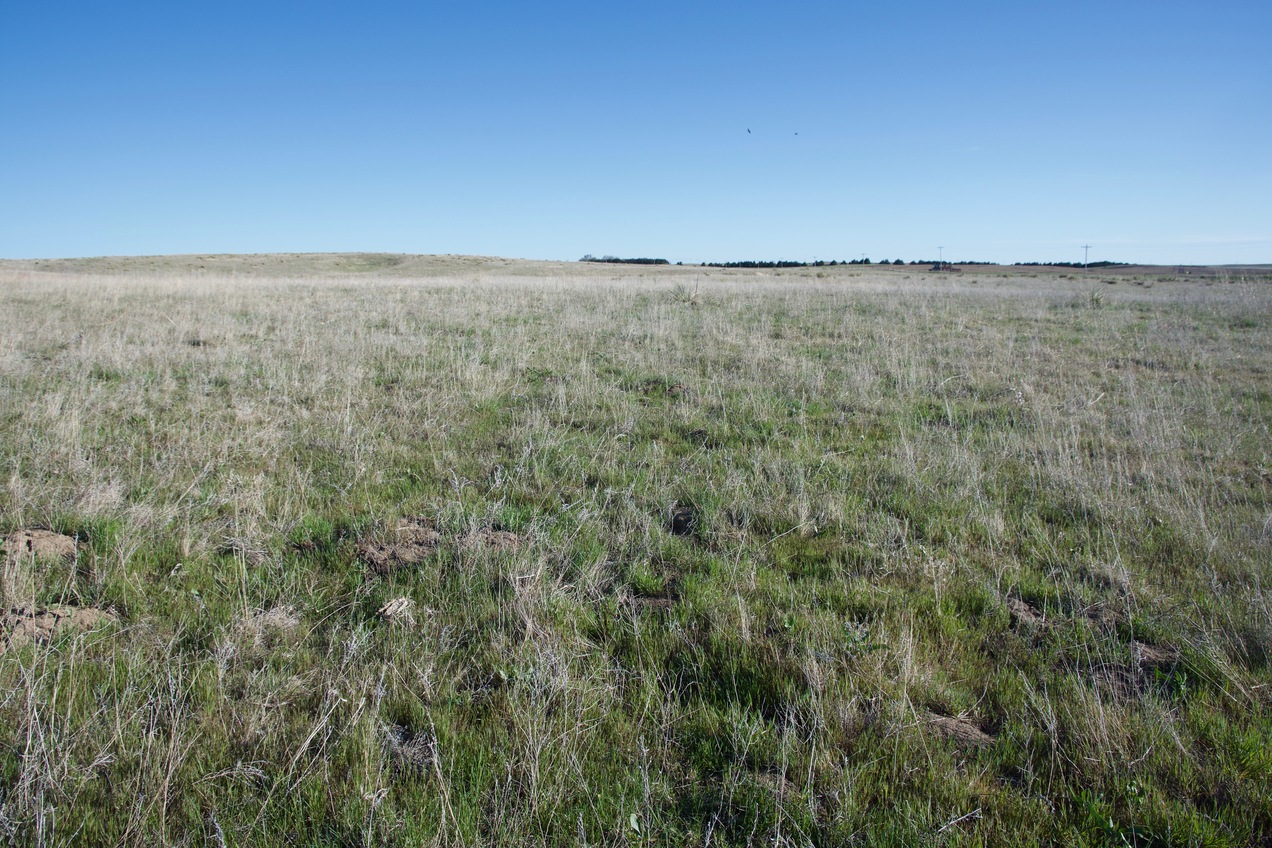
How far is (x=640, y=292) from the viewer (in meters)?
22.9

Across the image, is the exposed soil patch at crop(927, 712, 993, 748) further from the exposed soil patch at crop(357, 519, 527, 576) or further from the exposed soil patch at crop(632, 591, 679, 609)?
the exposed soil patch at crop(357, 519, 527, 576)

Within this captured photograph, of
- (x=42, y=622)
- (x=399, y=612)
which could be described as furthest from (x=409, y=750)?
(x=42, y=622)

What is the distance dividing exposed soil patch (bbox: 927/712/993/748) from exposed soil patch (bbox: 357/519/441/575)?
273 centimetres

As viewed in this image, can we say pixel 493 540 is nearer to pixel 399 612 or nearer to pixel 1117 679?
pixel 399 612

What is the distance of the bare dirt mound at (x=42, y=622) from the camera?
2.78 m

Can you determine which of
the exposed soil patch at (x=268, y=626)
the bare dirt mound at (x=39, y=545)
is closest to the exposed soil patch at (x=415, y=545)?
the exposed soil patch at (x=268, y=626)

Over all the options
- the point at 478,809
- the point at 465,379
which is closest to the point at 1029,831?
the point at 478,809

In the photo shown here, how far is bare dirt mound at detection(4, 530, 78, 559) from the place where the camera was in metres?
3.50

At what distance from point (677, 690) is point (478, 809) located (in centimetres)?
90

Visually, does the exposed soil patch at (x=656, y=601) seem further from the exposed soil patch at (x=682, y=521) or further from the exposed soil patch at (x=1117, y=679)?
the exposed soil patch at (x=1117, y=679)

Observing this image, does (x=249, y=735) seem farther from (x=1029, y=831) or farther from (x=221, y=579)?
(x=1029, y=831)

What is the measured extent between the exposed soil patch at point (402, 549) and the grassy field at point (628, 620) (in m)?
0.02

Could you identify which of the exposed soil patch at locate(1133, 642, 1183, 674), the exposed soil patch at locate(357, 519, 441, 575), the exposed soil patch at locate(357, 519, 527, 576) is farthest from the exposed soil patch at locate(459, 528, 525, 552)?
the exposed soil patch at locate(1133, 642, 1183, 674)

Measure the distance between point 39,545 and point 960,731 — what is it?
16.0 feet
